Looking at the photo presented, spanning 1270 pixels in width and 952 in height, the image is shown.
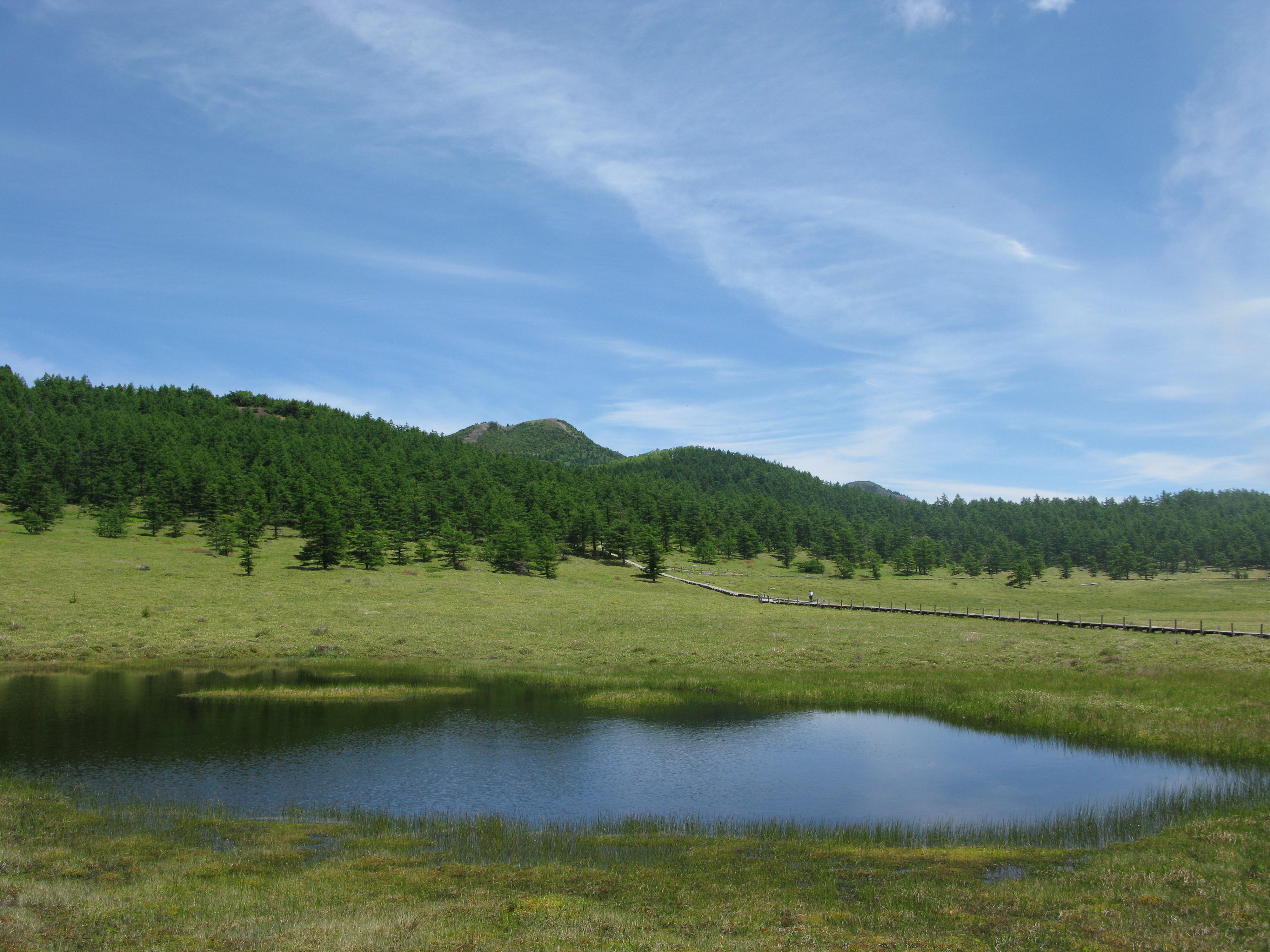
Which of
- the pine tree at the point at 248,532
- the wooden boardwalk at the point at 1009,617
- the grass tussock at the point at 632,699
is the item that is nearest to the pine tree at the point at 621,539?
the wooden boardwalk at the point at 1009,617

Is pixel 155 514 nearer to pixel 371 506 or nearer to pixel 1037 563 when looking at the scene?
pixel 371 506

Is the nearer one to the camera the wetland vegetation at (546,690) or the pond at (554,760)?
the wetland vegetation at (546,690)

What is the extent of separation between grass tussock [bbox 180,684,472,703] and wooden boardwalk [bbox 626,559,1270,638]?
60.0 m

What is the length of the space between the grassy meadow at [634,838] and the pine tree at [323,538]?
82.7ft

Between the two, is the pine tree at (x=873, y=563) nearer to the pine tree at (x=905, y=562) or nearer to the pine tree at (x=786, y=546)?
the pine tree at (x=905, y=562)

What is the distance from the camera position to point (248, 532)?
3863 inches

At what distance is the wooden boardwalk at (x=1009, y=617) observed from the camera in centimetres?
6656

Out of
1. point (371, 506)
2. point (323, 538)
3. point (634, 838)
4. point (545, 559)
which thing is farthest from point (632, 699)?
point (371, 506)

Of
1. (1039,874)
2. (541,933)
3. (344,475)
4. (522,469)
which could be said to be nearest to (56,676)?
(541,933)

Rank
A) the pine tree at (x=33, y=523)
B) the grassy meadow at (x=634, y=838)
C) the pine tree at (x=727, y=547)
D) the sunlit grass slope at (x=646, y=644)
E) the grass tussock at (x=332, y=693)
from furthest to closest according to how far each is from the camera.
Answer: the pine tree at (x=727, y=547) < the pine tree at (x=33, y=523) < the grass tussock at (x=332, y=693) < the sunlit grass slope at (x=646, y=644) < the grassy meadow at (x=634, y=838)

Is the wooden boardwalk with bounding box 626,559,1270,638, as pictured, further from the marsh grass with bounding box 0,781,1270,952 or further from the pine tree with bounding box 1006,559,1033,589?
the pine tree with bounding box 1006,559,1033,589

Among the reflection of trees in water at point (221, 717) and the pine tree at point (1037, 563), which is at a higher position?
the pine tree at point (1037, 563)

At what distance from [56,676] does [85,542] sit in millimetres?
64724

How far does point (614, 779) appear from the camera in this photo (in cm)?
2808
